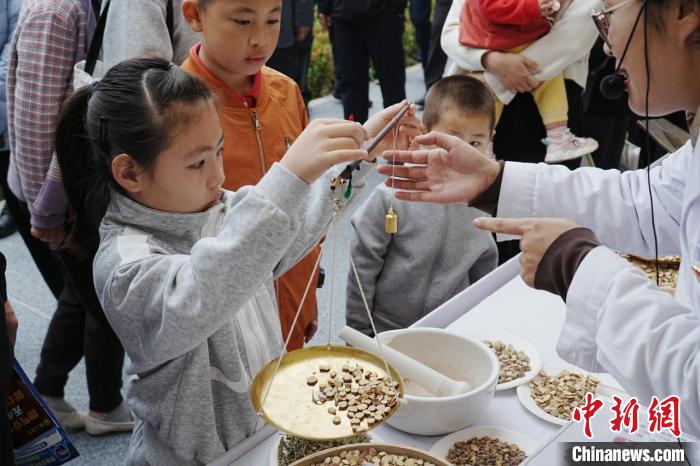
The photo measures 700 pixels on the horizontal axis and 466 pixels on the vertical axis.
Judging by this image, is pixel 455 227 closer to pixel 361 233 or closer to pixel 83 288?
pixel 361 233

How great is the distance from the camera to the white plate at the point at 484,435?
1.13 m

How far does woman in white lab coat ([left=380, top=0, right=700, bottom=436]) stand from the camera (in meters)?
0.93

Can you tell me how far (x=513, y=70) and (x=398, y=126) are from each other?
111 cm

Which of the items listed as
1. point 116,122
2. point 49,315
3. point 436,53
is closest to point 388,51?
point 436,53

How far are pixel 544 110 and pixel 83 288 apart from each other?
1.69 m

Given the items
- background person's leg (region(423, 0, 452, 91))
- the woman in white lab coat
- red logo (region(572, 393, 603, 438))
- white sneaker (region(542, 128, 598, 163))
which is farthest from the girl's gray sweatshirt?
background person's leg (region(423, 0, 452, 91))

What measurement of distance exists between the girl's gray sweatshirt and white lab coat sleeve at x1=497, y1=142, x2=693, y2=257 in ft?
1.17

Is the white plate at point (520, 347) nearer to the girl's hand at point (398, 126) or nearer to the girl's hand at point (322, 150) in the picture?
the girl's hand at point (398, 126)

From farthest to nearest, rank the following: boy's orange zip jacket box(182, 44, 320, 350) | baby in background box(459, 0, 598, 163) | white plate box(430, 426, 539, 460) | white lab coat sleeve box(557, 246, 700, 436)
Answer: baby in background box(459, 0, 598, 163) < boy's orange zip jacket box(182, 44, 320, 350) < white plate box(430, 426, 539, 460) < white lab coat sleeve box(557, 246, 700, 436)

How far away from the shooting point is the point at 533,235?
1091 millimetres

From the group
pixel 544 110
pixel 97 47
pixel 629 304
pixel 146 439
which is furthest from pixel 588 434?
pixel 544 110

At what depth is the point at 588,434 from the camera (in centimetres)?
106

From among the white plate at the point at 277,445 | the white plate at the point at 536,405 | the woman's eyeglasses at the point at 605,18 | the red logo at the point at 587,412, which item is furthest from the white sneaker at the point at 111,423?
the woman's eyeglasses at the point at 605,18

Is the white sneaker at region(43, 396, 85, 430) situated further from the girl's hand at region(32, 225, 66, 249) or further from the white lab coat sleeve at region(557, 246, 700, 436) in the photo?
the white lab coat sleeve at region(557, 246, 700, 436)
